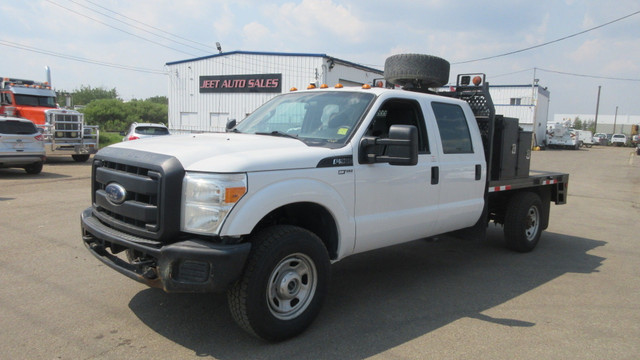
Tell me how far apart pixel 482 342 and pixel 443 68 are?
3532mm

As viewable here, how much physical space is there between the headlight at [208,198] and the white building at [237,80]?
2166 centimetres

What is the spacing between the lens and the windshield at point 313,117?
4246 millimetres

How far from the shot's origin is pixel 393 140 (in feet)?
12.5

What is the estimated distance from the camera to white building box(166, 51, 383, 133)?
25359mm

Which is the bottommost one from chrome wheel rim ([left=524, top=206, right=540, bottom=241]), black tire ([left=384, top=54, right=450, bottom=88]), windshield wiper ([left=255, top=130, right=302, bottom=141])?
chrome wheel rim ([left=524, top=206, right=540, bottom=241])

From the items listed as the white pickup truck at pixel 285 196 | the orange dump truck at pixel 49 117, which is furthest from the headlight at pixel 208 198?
the orange dump truck at pixel 49 117

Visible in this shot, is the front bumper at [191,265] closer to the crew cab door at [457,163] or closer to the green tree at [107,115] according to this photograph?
the crew cab door at [457,163]

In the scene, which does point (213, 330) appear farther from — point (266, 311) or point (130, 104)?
point (130, 104)

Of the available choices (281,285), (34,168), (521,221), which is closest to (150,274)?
(281,285)

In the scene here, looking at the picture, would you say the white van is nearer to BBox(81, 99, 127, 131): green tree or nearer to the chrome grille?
BBox(81, 99, 127, 131): green tree

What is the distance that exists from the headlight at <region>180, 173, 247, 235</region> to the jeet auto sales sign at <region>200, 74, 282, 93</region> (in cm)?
2412

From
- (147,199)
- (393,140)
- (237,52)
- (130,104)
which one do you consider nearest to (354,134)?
(393,140)

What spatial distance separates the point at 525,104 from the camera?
4509 centimetres

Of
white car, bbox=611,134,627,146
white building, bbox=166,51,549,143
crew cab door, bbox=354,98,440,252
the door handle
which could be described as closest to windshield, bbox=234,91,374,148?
crew cab door, bbox=354,98,440,252
